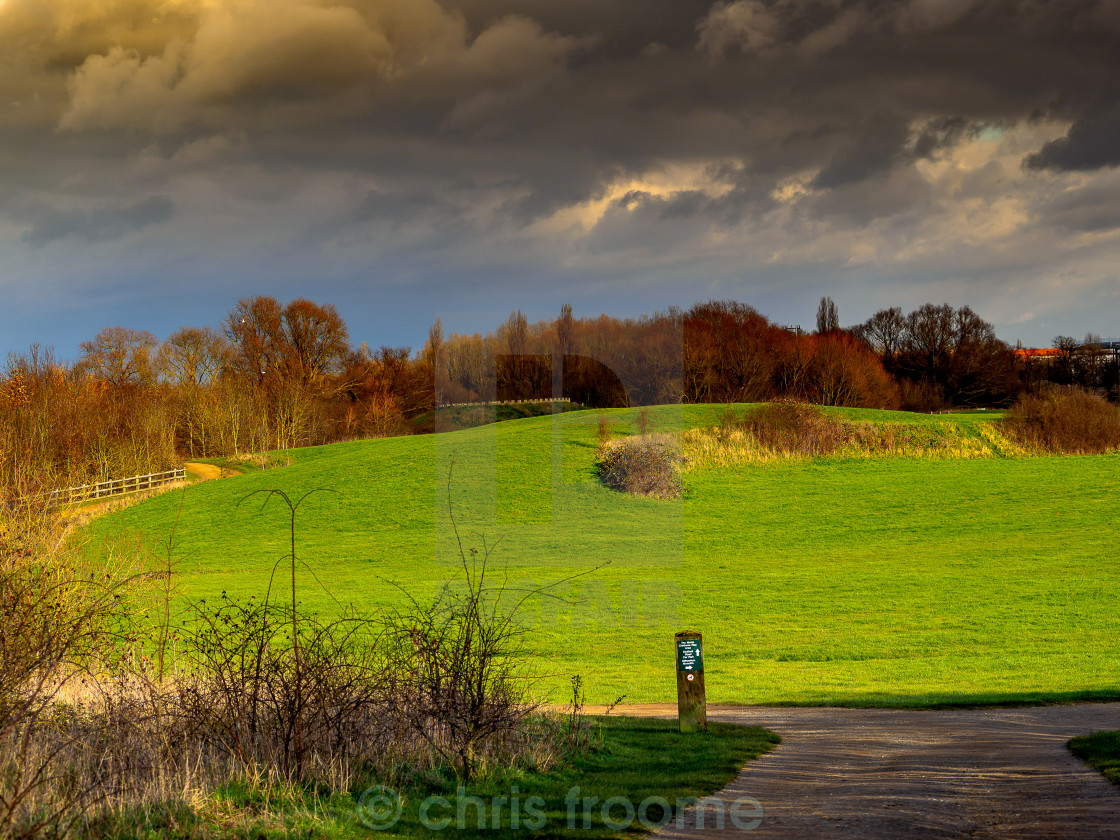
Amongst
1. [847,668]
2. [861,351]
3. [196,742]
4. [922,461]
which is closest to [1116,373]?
[861,351]

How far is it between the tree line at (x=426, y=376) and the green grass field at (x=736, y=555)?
5007 mm

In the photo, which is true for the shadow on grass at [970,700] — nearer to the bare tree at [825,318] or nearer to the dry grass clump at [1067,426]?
the dry grass clump at [1067,426]

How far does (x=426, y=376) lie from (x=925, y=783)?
69901 millimetres

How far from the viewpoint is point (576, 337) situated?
64.8 meters

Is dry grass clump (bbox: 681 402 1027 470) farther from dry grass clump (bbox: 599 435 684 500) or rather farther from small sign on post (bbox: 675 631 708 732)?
small sign on post (bbox: 675 631 708 732)

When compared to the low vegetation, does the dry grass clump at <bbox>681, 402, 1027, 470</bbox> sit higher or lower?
higher

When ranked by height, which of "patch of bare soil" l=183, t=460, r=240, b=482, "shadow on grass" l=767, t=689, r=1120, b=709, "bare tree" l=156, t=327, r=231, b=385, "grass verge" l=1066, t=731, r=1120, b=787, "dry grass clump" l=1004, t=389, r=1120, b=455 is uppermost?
"bare tree" l=156, t=327, r=231, b=385

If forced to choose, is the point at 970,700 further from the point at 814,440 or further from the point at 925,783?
the point at 814,440

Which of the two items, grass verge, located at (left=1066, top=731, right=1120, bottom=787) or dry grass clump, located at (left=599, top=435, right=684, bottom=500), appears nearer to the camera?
grass verge, located at (left=1066, top=731, right=1120, bottom=787)

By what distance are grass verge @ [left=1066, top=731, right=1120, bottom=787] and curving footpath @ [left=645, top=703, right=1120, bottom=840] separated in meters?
0.11

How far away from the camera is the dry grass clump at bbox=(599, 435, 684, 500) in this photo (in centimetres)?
4175

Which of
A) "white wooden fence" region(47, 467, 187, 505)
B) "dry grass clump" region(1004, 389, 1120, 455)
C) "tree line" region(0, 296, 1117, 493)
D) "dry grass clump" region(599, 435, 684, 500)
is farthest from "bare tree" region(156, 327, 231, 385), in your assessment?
"dry grass clump" region(1004, 389, 1120, 455)

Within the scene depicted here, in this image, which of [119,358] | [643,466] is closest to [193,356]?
[119,358]

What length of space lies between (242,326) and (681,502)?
44340 millimetres
